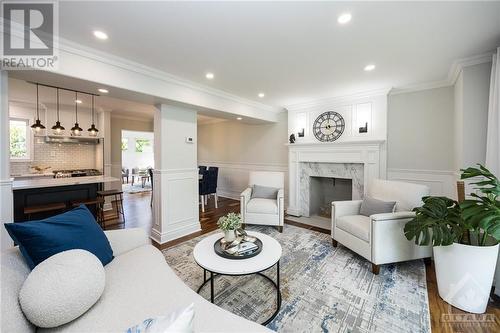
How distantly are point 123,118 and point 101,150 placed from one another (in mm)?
1127

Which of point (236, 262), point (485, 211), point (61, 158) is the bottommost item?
point (236, 262)

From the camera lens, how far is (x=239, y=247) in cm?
192

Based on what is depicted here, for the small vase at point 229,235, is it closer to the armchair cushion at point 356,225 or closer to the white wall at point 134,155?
the armchair cushion at point 356,225

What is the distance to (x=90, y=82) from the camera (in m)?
2.31

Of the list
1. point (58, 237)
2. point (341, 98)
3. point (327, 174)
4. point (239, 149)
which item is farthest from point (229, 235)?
point (239, 149)

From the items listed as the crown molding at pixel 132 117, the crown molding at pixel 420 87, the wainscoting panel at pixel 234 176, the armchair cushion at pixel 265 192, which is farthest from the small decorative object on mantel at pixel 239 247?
the crown molding at pixel 132 117

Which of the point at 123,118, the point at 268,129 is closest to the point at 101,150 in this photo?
the point at 123,118

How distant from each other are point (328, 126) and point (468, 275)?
9.59 feet

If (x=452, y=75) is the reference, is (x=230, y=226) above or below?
below

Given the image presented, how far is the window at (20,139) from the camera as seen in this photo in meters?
4.74

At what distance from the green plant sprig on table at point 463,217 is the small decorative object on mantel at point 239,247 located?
149cm

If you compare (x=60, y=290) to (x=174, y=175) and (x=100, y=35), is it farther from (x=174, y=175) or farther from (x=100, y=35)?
(x=174, y=175)

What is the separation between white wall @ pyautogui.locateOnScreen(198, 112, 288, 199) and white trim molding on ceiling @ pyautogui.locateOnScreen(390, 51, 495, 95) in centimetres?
233

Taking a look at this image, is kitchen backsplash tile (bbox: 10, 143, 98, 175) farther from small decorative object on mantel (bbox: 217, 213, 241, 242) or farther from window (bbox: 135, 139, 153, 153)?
window (bbox: 135, 139, 153, 153)
